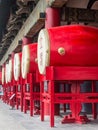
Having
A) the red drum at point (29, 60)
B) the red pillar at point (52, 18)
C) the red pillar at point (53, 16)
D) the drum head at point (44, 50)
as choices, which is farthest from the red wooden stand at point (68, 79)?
the red drum at point (29, 60)

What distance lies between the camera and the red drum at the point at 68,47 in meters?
7.72

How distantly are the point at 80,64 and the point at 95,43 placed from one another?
0.55 metres

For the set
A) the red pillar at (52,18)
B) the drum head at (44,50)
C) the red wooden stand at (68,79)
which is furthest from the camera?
the red pillar at (52,18)

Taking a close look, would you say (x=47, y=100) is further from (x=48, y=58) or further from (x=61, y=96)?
(x=48, y=58)

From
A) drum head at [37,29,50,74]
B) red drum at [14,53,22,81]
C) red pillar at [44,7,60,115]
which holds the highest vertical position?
red pillar at [44,7,60,115]

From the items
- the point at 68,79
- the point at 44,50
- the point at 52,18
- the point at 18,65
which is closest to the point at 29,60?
the point at 52,18

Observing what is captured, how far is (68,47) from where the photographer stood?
778 centimetres

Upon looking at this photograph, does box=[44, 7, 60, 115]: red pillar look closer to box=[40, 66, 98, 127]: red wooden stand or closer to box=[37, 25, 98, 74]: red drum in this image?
box=[37, 25, 98, 74]: red drum

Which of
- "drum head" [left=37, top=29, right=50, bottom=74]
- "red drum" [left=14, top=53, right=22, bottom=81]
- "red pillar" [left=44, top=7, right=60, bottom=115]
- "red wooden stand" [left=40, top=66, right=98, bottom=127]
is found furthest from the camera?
"red drum" [left=14, top=53, right=22, bottom=81]

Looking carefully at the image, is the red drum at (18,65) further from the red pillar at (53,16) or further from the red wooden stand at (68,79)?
the red wooden stand at (68,79)

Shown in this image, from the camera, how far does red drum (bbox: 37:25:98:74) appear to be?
304 inches

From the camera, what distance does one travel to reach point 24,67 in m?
11.1

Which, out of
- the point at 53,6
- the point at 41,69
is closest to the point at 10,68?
the point at 53,6

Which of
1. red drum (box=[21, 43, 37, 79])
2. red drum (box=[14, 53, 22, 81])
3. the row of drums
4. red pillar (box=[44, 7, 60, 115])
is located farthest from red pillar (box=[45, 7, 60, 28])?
red drum (box=[14, 53, 22, 81])
